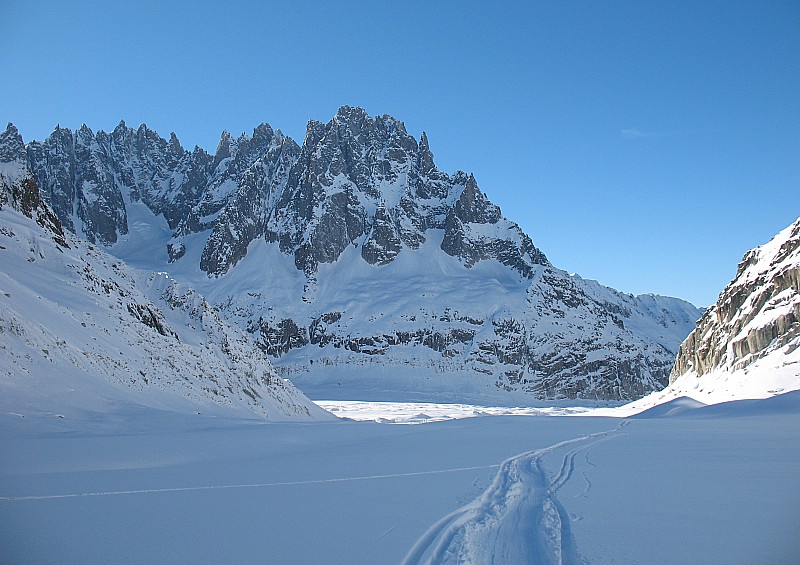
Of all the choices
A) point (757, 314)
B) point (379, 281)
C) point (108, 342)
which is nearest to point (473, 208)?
point (379, 281)

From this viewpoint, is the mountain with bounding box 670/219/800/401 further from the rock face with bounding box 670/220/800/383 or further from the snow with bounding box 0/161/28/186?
the snow with bounding box 0/161/28/186

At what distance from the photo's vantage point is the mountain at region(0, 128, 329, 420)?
16625 millimetres

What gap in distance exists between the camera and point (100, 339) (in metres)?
22.7

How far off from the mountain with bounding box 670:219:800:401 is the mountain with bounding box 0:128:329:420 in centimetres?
→ 3242

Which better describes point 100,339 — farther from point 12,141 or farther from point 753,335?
point 12,141

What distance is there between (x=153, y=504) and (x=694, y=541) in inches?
268

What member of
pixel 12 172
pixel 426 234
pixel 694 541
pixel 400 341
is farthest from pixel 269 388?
pixel 426 234

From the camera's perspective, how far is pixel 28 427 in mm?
12750

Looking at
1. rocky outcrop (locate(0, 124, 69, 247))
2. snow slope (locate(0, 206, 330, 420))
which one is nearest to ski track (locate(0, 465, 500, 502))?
snow slope (locate(0, 206, 330, 420))

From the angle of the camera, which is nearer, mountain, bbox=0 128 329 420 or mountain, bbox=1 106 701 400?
mountain, bbox=0 128 329 420

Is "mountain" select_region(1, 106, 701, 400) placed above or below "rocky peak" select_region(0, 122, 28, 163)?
below

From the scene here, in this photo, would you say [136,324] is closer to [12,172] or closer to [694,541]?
[12,172]

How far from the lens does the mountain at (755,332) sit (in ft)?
126

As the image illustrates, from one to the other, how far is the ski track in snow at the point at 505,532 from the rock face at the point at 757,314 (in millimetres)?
39290
